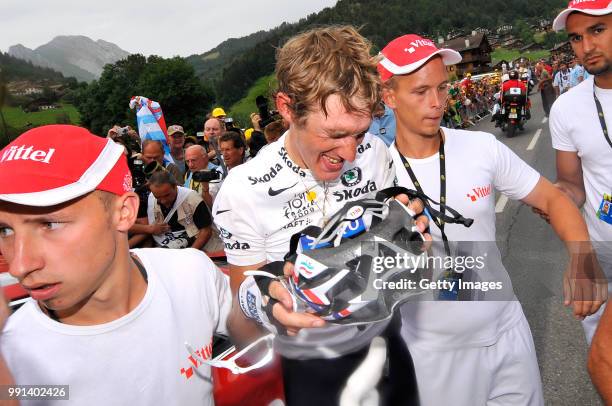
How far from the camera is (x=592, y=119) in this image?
2.74 m

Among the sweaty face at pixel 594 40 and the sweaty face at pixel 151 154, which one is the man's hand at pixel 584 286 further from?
the sweaty face at pixel 151 154

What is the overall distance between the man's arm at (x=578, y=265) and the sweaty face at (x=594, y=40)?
101 centimetres

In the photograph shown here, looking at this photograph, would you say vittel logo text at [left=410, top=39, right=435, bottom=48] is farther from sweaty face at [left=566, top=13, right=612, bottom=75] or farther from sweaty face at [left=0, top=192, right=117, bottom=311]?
sweaty face at [left=0, top=192, right=117, bottom=311]

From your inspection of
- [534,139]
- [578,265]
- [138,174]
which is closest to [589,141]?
[578,265]

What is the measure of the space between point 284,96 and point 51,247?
965 millimetres

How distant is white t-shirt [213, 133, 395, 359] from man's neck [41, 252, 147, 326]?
0.45 metres

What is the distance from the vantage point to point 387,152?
224 centimetres

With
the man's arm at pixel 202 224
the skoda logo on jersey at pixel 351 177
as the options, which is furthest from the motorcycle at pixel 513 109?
the skoda logo on jersey at pixel 351 177

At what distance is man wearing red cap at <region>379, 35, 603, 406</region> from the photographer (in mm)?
2117

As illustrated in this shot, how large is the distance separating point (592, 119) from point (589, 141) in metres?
0.13

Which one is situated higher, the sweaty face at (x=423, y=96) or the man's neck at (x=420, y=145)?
the sweaty face at (x=423, y=96)

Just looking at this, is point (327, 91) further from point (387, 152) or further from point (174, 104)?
point (174, 104)

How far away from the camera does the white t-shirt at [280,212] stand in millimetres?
1884

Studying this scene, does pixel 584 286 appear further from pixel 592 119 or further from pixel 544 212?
pixel 592 119
